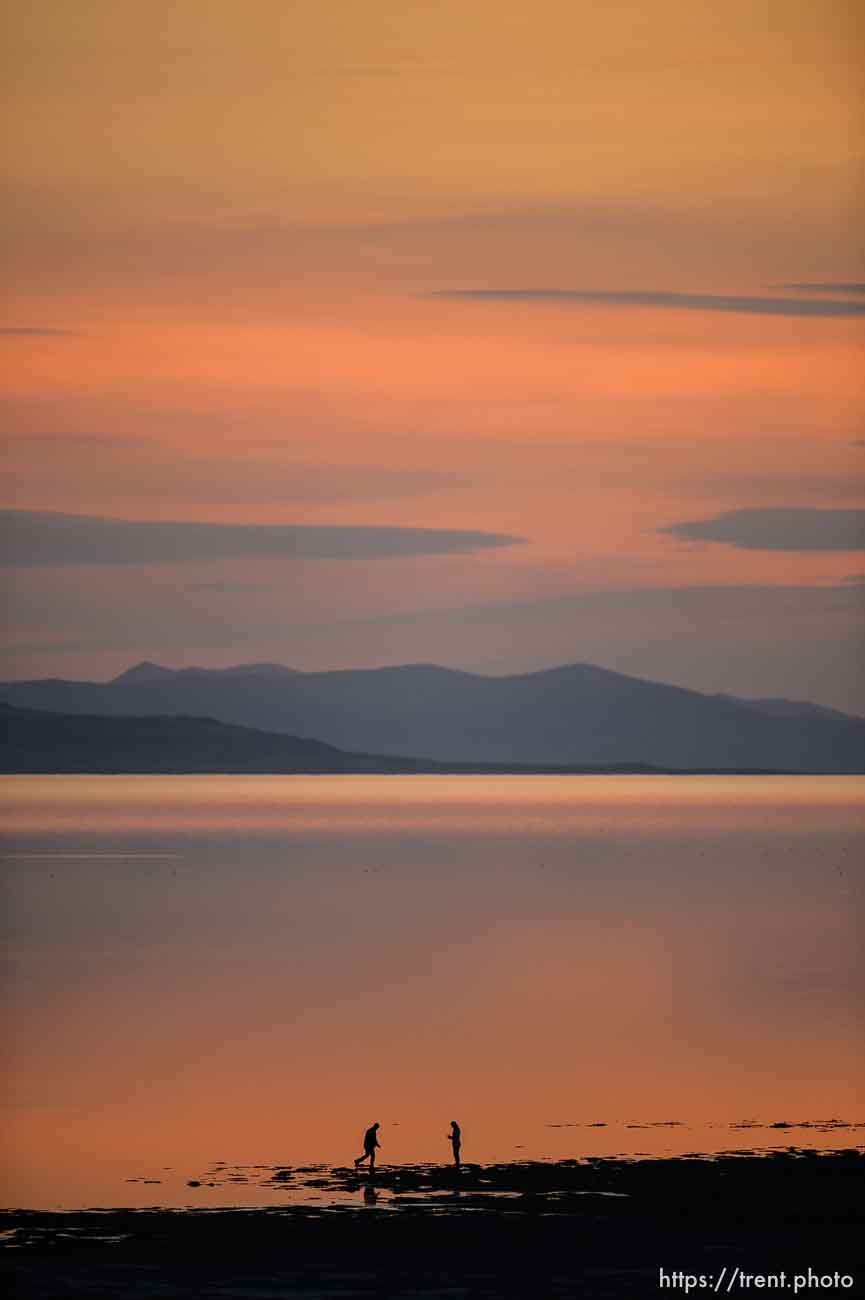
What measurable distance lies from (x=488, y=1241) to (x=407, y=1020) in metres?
20.8

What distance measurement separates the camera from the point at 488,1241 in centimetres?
2056

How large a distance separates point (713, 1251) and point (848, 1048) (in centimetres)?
1707

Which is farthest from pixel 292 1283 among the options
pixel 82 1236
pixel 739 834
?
pixel 739 834

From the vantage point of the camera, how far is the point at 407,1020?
4134 cm

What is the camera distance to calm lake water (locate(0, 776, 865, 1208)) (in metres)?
27.6

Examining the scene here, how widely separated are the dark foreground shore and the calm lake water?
1.88m

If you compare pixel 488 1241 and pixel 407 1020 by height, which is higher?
pixel 407 1020

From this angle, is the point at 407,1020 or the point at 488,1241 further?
the point at 407,1020

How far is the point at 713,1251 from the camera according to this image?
20141 mm

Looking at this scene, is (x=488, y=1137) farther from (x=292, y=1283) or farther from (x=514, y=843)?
(x=514, y=843)

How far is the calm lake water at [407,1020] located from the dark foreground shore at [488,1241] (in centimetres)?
188

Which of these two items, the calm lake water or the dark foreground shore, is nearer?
the dark foreground shore

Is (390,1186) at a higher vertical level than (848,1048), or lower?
lower


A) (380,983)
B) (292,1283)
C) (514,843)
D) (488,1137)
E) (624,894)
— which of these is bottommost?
(292,1283)
